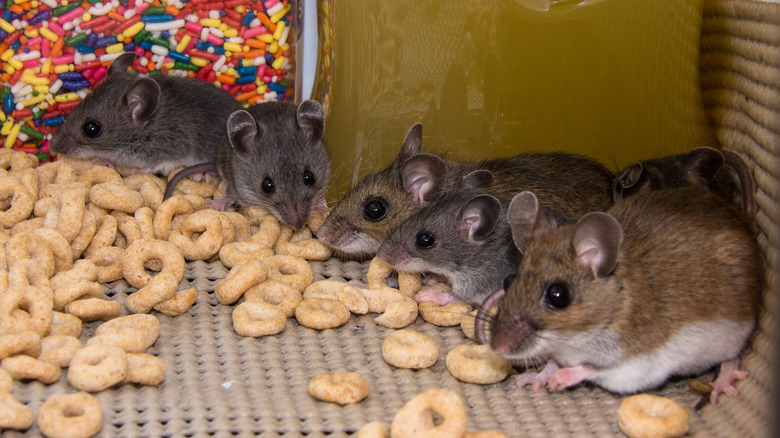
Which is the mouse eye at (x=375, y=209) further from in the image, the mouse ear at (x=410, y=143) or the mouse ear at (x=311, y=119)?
the mouse ear at (x=311, y=119)

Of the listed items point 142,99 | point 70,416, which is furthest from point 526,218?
point 142,99

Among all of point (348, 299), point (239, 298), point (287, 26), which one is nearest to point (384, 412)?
point (348, 299)

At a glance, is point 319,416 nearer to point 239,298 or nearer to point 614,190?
point 239,298

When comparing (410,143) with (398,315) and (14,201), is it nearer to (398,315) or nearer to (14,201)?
(398,315)

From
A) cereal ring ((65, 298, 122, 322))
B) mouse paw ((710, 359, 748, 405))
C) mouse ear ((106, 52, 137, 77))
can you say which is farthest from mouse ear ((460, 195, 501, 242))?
mouse ear ((106, 52, 137, 77))

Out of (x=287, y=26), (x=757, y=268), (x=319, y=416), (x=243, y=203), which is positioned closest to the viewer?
(x=319, y=416)

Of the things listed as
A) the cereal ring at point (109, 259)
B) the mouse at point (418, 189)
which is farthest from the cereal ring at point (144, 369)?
the mouse at point (418, 189)
